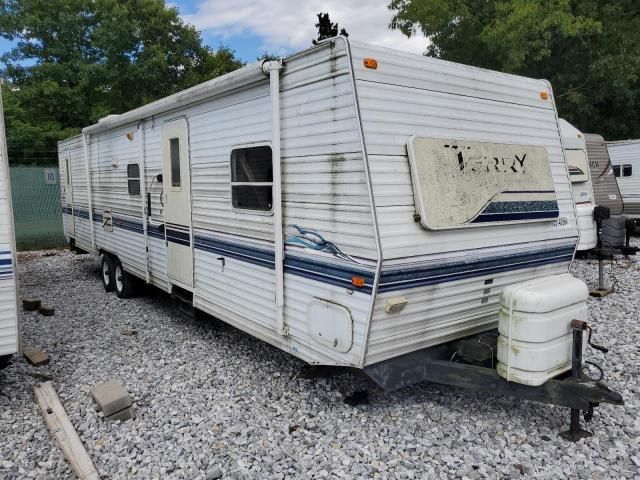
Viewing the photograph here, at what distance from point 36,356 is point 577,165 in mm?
8834

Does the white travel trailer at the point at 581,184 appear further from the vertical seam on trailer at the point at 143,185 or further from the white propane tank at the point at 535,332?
the vertical seam on trailer at the point at 143,185

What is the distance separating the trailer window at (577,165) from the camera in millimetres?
9117

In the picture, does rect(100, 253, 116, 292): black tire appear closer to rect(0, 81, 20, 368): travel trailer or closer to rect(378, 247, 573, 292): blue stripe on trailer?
rect(0, 81, 20, 368): travel trailer

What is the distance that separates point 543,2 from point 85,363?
14.0 meters

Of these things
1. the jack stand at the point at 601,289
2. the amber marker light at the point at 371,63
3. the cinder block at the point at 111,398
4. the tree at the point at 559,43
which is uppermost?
the tree at the point at 559,43

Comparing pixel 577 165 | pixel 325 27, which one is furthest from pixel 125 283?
pixel 577 165

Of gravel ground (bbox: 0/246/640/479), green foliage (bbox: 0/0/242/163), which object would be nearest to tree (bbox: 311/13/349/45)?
gravel ground (bbox: 0/246/640/479)

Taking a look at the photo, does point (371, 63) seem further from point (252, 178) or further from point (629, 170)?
point (629, 170)

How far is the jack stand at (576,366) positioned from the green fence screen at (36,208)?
13251 mm

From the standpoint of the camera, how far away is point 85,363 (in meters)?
5.22

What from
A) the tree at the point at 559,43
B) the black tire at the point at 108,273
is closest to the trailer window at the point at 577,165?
the tree at the point at 559,43

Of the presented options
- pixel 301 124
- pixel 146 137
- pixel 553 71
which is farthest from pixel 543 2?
pixel 301 124

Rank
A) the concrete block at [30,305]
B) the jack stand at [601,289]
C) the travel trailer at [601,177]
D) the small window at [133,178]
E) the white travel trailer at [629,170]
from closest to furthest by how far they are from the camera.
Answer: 1. the small window at [133,178]
2. the concrete block at [30,305]
3. the jack stand at [601,289]
4. the travel trailer at [601,177]
5. the white travel trailer at [629,170]

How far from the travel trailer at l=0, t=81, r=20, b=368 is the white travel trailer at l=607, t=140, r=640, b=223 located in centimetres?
1464
